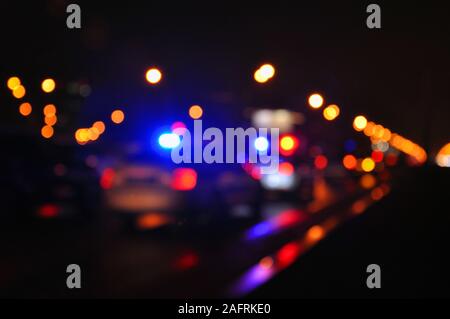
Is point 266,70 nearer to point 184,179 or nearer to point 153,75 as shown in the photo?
point 184,179

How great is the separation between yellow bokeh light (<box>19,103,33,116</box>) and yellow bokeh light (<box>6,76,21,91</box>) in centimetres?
346

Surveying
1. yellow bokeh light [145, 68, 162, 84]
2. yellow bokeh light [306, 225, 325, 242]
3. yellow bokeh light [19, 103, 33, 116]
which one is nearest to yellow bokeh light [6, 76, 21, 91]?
yellow bokeh light [19, 103, 33, 116]

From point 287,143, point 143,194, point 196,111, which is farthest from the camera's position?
point 287,143

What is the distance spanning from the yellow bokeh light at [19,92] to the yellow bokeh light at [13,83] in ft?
0.39

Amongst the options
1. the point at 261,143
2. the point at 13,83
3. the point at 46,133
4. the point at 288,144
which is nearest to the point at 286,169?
the point at 288,144

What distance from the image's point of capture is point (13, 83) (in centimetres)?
2302

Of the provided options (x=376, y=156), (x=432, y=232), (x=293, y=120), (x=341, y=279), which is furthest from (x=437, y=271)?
(x=376, y=156)

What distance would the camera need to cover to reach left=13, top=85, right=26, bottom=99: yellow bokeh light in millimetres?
24067

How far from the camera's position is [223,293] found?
411 inches

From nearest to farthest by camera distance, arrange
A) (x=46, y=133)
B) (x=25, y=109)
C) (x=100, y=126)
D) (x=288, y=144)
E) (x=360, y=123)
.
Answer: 1. (x=100, y=126)
2. (x=46, y=133)
3. (x=288, y=144)
4. (x=25, y=109)
5. (x=360, y=123)

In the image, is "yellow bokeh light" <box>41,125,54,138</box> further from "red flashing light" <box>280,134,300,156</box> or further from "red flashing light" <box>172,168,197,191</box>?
"red flashing light" <box>280,134,300,156</box>

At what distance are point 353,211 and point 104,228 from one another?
11.1 metres

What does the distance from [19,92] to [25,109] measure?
14.5 feet
